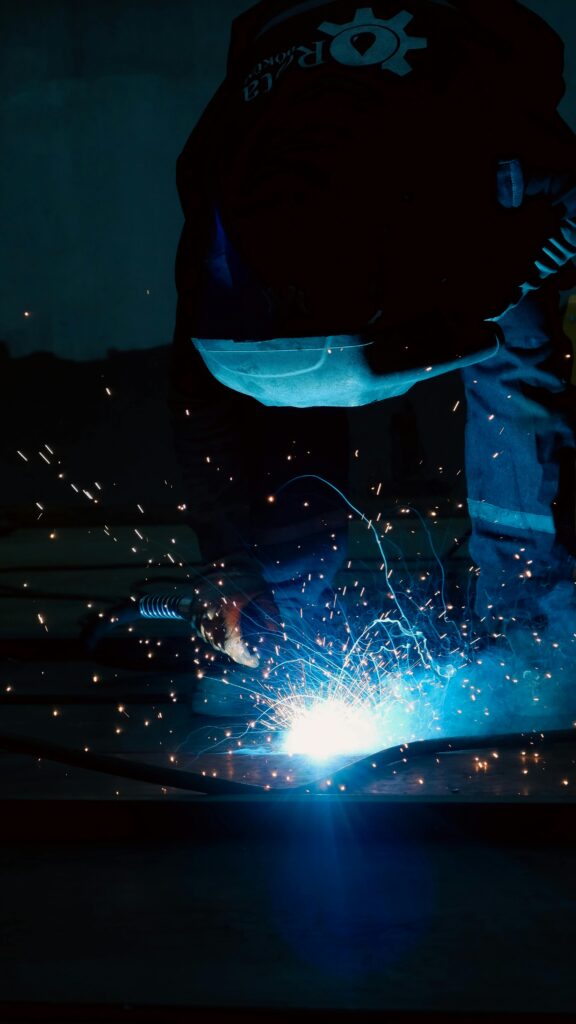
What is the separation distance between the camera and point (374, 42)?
3.31 meters

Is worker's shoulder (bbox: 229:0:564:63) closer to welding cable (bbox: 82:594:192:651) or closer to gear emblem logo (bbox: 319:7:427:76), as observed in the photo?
gear emblem logo (bbox: 319:7:427:76)

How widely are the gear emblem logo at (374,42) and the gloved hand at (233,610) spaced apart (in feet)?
4.44

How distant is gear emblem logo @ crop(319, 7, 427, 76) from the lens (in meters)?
3.27

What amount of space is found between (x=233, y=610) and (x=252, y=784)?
0.81 m

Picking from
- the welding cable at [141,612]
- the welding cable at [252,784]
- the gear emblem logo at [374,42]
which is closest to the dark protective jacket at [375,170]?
the gear emblem logo at [374,42]

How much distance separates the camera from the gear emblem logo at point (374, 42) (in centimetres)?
327

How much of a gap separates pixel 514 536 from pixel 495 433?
30 cm

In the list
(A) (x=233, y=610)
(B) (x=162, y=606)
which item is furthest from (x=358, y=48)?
(B) (x=162, y=606)

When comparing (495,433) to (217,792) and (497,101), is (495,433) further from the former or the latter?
(217,792)

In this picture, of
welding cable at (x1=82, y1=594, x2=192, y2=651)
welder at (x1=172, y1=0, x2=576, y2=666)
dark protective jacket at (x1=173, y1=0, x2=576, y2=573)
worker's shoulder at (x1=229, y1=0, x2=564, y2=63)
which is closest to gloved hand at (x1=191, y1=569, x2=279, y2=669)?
welder at (x1=172, y1=0, x2=576, y2=666)

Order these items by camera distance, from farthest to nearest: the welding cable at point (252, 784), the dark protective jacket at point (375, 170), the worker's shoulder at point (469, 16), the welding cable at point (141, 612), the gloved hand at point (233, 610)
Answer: the welding cable at point (141, 612), the gloved hand at point (233, 610), the worker's shoulder at point (469, 16), the dark protective jacket at point (375, 170), the welding cable at point (252, 784)

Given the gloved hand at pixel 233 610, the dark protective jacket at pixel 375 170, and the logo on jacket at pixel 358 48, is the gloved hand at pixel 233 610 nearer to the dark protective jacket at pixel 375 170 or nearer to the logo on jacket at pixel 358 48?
the dark protective jacket at pixel 375 170

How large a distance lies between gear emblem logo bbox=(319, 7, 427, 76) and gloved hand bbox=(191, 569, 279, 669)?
135 centimetres

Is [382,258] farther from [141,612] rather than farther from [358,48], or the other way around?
[141,612]
